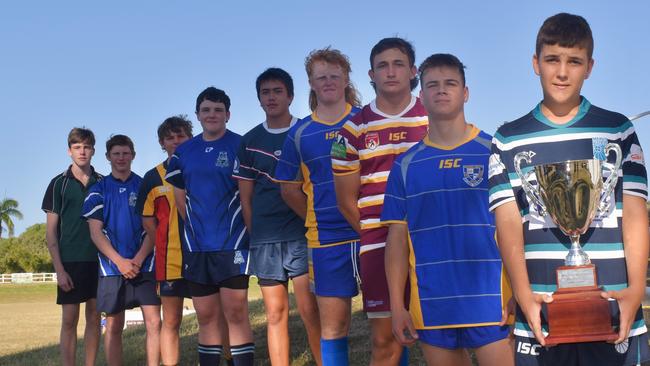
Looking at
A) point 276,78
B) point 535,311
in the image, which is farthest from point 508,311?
point 276,78

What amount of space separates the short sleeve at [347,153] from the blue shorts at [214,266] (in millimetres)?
1615

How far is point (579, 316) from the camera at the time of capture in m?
2.81

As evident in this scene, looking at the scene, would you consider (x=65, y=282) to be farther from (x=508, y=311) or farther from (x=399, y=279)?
(x=508, y=311)

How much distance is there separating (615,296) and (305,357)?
15.6 feet

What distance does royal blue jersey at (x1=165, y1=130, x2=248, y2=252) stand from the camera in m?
6.01

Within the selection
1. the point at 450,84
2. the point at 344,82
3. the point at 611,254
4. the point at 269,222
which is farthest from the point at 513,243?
the point at 269,222

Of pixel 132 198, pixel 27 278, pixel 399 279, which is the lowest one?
pixel 27 278

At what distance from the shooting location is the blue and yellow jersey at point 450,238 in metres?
3.62

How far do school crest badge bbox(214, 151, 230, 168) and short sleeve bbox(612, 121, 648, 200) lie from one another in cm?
372

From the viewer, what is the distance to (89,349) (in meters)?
7.22

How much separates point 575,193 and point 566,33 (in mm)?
654

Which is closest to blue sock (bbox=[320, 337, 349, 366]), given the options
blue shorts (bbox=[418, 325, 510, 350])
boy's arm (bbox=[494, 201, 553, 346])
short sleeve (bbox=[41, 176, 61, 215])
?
blue shorts (bbox=[418, 325, 510, 350])

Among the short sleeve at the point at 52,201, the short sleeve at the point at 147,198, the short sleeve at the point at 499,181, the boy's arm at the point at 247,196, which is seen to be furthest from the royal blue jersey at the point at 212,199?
the short sleeve at the point at 499,181

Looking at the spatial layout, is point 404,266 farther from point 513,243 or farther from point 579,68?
point 579,68
